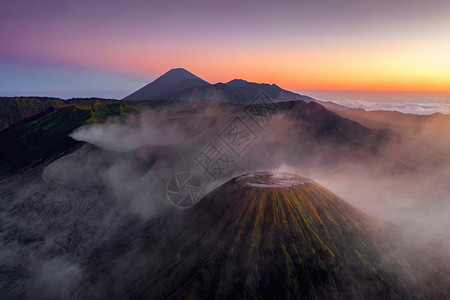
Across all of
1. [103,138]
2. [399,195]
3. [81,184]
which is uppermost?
[103,138]

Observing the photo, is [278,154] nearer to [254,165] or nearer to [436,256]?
[254,165]

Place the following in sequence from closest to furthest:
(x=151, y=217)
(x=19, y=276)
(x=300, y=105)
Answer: (x=19, y=276) < (x=151, y=217) < (x=300, y=105)

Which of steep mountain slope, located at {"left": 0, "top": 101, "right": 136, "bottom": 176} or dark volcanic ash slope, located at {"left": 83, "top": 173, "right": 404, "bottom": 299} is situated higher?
steep mountain slope, located at {"left": 0, "top": 101, "right": 136, "bottom": 176}

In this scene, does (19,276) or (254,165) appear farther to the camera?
(254,165)

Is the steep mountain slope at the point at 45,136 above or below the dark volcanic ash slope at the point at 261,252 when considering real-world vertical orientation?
above

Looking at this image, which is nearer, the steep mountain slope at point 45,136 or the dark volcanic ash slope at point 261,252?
the dark volcanic ash slope at point 261,252

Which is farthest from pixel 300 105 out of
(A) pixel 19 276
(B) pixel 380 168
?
(A) pixel 19 276

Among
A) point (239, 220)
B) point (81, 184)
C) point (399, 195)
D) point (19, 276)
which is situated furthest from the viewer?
point (399, 195)

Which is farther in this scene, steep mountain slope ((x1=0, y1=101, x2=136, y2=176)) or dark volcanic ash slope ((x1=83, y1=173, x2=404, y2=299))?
steep mountain slope ((x1=0, y1=101, x2=136, y2=176))
